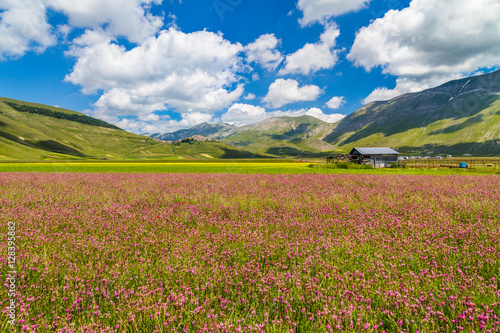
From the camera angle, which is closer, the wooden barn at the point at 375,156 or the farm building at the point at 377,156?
the wooden barn at the point at 375,156

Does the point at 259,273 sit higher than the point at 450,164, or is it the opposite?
the point at 450,164

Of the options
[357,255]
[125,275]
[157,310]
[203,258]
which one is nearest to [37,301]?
[125,275]

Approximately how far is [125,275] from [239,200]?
6.10 m

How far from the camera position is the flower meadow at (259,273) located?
2.67 m

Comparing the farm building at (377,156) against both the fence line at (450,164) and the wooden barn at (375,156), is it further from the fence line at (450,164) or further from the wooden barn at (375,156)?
the fence line at (450,164)

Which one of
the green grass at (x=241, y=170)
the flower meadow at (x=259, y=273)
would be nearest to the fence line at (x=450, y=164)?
the green grass at (x=241, y=170)

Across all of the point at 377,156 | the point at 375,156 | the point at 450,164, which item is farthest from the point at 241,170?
the point at 450,164

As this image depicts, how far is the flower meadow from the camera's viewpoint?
2674 millimetres

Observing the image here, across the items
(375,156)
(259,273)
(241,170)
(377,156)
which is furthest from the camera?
(377,156)

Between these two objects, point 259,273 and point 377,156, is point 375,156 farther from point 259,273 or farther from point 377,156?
point 259,273

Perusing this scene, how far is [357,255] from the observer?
13.9ft

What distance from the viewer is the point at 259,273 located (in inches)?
142

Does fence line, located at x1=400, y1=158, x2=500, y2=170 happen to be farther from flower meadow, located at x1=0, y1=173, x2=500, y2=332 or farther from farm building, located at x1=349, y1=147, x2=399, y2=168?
flower meadow, located at x1=0, y1=173, x2=500, y2=332

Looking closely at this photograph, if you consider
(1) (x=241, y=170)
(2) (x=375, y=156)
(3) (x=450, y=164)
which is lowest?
(1) (x=241, y=170)
